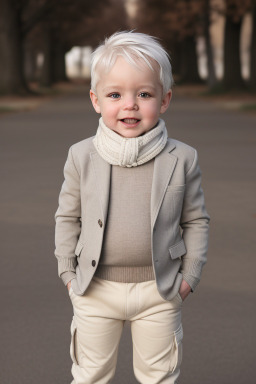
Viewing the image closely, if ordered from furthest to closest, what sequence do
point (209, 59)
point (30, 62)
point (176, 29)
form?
point (30, 62), point (209, 59), point (176, 29)

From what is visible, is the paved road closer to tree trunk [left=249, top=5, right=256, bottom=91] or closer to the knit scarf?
the knit scarf

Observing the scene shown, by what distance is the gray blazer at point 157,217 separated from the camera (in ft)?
9.27

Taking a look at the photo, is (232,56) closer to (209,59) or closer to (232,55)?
(232,55)

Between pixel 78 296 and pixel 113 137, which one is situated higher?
pixel 113 137

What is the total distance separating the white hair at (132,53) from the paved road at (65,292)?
5.08 ft

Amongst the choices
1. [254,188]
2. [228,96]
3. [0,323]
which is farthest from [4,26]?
[0,323]

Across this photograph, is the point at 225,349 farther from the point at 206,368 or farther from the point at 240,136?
the point at 240,136

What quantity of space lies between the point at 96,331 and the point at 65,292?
237cm

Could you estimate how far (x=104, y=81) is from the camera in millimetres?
2826

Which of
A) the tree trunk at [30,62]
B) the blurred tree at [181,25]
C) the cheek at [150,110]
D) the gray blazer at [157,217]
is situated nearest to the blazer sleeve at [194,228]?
the gray blazer at [157,217]

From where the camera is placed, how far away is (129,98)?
2.79 m

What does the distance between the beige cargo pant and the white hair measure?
0.69 m

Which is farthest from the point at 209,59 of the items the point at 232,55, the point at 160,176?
the point at 160,176

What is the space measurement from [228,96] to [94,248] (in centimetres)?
3486
